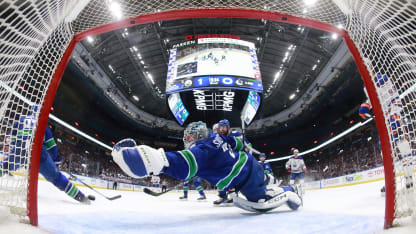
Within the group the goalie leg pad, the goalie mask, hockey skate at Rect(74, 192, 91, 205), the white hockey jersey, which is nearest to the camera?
the goalie mask

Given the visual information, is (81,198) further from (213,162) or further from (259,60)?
(259,60)

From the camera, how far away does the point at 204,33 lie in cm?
1081

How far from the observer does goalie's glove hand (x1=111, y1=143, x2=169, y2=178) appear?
104 cm

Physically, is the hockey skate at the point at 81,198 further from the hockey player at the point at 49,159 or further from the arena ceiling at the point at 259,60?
the arena ceiling at the point at 259,60

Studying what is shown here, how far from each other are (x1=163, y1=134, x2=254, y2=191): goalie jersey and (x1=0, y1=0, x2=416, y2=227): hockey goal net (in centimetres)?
67

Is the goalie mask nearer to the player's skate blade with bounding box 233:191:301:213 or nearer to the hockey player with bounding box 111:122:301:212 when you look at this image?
the hockey player with bounding box 111:122:301:212

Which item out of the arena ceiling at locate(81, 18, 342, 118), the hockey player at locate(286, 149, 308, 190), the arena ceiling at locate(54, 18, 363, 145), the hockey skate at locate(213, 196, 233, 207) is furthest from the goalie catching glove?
the arena ceiling at locate(81, 18, 342, 118)

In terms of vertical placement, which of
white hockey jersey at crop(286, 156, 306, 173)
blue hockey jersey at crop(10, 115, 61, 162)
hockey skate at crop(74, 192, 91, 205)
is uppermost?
blue hockey jersey at crop(10, 115, 61, 162)

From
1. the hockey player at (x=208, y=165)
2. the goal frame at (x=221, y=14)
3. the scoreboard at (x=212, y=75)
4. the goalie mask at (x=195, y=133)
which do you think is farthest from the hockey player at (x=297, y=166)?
the goal frame at (x=221, y=14)

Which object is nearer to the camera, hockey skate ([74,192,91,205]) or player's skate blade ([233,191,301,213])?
player's skate blade ([233,191,301,213])

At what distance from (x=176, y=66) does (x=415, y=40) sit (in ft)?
21.4

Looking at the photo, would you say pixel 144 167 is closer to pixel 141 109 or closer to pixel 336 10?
pixel 336 10

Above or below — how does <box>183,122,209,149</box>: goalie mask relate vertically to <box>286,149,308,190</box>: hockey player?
above

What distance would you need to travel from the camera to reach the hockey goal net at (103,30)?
1.04 m
